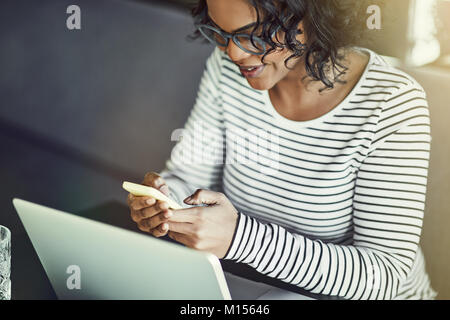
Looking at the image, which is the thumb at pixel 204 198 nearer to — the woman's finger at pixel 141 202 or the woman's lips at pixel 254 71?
the woman's finger at pixel 141 202

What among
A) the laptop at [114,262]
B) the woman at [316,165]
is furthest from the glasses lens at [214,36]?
the laptop at [114,262]

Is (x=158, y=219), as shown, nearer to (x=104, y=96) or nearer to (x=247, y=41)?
(x=247, y=41)

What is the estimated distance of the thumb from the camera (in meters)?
0.77

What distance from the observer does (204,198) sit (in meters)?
0.77

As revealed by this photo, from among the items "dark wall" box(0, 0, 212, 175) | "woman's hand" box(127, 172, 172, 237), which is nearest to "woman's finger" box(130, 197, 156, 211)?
"woman's hand" box(127, 172, 172, 237)

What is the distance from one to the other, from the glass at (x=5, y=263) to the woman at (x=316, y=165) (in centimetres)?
17

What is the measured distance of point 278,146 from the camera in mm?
944

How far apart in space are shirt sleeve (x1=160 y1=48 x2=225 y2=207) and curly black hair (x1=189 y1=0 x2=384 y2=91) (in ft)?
0.73

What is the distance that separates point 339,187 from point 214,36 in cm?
30

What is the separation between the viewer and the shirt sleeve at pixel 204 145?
1.05 m

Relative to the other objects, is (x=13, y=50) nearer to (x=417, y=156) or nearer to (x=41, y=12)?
(x=41, y=12)

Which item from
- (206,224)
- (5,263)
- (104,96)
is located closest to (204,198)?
(206,224)

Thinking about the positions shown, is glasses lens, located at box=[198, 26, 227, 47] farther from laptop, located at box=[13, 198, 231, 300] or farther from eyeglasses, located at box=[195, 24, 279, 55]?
laptop, located at box=[13, 198, 231, 300]
